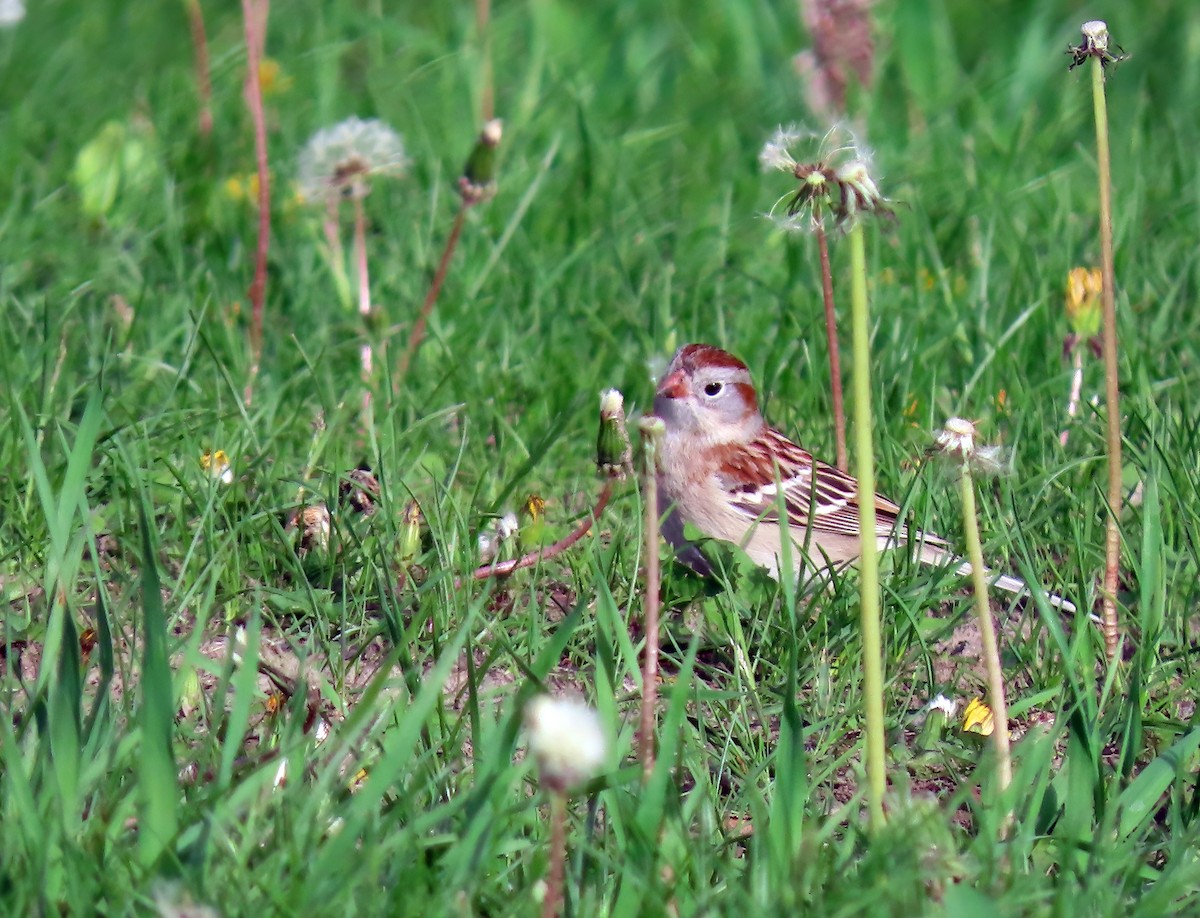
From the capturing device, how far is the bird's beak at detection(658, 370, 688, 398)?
475cm

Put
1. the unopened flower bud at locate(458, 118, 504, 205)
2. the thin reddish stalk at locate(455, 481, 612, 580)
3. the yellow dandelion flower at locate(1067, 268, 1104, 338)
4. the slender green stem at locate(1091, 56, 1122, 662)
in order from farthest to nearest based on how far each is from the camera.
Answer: the yellow dandelion flower at locate(1067, 268, 1104, 338)
the unopened flower bud at locate(458, 118, 504, 205)
the thin reddish stalk at locate(455, 481, 612, 580)
the slender green stem at locate(1091, 56, 1122, 662)

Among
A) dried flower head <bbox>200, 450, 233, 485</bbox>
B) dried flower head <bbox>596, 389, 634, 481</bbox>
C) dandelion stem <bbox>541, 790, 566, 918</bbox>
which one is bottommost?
dandelion stem <bbox>541, 790, 566, 918</bbox>

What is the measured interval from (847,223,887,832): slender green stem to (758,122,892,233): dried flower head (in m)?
0.06

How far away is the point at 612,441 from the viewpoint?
316 cm

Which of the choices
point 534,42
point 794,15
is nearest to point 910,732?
point 534,42

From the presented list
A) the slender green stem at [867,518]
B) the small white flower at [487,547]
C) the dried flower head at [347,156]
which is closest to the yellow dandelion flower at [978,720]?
the slender green stem at [867,518]

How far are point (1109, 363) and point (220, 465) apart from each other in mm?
2196

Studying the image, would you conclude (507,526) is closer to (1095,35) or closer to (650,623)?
(650,623)

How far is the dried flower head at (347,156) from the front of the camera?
539 cm

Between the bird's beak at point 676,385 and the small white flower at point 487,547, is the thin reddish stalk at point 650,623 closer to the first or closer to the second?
the small white flower at point 487,547

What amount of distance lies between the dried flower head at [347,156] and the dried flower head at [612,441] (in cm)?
243

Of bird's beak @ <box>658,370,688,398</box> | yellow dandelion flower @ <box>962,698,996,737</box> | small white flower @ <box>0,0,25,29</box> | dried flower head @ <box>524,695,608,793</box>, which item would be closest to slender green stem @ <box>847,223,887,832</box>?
dried flower head @ <box>524,695,608,793</box>

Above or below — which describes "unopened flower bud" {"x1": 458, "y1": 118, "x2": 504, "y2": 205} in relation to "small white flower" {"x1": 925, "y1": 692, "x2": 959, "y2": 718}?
above

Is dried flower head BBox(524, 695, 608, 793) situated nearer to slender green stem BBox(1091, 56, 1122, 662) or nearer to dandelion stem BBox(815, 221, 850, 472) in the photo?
slender green stem BBox(1091, 56, 1122, 662)
